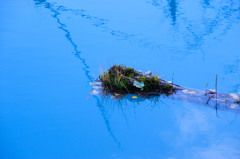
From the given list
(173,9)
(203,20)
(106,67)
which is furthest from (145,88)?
(173,9)

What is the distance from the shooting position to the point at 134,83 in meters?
3.39

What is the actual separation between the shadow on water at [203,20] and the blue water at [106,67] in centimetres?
2

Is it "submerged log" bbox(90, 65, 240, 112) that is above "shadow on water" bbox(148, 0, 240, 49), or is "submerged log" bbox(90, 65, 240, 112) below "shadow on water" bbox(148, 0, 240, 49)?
below

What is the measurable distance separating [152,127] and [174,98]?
0.60 m

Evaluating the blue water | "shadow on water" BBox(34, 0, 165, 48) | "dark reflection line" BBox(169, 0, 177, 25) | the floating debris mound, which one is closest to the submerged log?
the floating debris mound

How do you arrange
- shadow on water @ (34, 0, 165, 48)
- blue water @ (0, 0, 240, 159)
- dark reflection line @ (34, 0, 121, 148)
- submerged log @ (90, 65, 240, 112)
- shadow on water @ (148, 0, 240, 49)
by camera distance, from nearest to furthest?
blue water @ (0, 0, 240, 159) < dark reflection line @ (34, 0, 121, 148) < submerged log @ (90, 65, 240, 112) < shadow on water @ (34, 0, 165, 48) < shadow on water @ (148, 0, 240, 49)

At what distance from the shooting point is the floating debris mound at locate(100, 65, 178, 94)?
135 inches

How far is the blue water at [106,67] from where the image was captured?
2.71 m

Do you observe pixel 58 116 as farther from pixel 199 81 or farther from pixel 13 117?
pixel 199 81

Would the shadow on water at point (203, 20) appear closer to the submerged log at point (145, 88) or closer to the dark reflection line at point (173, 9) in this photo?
the dark reflection line at point (173, 9)

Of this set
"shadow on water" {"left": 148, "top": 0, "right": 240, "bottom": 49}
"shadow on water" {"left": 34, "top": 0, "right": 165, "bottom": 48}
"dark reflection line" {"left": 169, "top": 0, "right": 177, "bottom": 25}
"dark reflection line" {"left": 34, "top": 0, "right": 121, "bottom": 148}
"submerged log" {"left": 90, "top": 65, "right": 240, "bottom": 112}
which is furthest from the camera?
"dark reflection line" {"left": 169, "top": 0, "right": 177, "bottom": 25}

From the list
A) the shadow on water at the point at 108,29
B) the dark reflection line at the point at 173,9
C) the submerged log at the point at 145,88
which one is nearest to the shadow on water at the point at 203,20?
the dark reflection line at the point at 173,9

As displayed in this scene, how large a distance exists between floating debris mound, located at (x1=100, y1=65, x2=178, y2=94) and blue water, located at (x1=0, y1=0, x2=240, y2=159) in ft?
0.49

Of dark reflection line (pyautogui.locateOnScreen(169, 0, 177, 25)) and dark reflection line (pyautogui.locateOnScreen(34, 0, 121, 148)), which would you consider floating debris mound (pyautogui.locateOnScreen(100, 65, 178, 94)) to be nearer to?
dark reflection line (pyautogui.locateOnScreen(34, 0, 121, 148))
